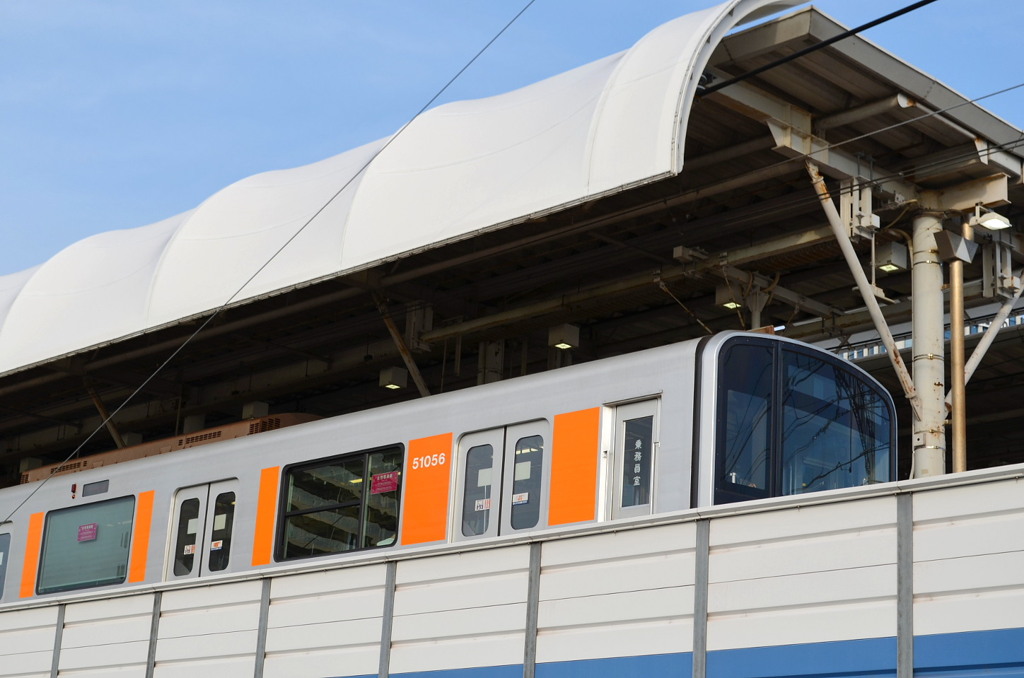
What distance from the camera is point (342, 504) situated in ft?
43.3

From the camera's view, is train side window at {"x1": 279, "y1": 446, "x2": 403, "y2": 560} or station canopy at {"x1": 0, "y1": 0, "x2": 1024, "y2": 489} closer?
train side window at {"x1": 279, "y1": 446, "x2": 403, "y2": 560}

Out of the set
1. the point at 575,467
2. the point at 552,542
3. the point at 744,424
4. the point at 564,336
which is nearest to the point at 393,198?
the point at 564,336

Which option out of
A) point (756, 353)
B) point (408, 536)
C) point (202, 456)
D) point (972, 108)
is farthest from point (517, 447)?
point (972, 108)

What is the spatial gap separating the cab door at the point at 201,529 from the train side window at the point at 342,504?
0.89 meters

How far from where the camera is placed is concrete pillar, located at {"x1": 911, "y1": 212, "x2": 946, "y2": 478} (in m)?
13.8

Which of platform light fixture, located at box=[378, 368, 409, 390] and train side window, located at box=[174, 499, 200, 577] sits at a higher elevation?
platform light fixture, located at box=[378, 368, 409, 390]

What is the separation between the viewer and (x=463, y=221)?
1351 cm

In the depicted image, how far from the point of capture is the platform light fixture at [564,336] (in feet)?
59.7

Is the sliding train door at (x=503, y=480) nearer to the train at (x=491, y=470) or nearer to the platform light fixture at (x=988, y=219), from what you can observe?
the train at (x=491, y=470)

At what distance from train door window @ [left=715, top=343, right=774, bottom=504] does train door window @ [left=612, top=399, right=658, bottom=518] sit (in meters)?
0.56

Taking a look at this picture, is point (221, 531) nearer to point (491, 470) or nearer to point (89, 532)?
point (89, 532)

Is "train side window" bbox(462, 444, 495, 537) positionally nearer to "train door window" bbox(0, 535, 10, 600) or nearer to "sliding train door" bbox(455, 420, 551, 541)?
"sliding train door" bbox(455, 420, 551, 541)

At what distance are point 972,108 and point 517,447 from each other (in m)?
5.98

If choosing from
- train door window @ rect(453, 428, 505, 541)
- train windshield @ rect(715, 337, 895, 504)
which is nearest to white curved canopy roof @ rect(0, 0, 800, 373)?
train windshield @ rect(715, 337, 895, 504)
